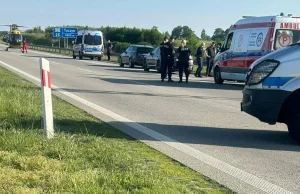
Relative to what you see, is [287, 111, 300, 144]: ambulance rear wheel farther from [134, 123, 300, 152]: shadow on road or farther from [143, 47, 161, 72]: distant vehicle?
[143, 47, 161, 72]: distant vehicle

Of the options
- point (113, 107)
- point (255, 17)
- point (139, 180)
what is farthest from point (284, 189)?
point (255, 17)

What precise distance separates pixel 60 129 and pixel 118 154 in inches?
87.1

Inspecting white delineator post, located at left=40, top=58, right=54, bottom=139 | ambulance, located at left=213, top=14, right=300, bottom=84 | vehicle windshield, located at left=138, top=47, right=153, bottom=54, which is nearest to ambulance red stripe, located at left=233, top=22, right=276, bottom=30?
ambulance, located at left=213, top=14, right=300, bottom=84

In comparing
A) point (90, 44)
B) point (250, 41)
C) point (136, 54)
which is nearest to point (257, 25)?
point (250, 41)

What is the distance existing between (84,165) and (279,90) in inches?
142

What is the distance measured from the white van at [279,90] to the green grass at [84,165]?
6.66ft

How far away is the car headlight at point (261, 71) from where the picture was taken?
8461mm

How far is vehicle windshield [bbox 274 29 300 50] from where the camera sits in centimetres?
1898

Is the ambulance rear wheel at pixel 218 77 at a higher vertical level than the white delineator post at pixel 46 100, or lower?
lower

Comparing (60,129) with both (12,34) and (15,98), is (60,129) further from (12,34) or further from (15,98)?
(12,34)

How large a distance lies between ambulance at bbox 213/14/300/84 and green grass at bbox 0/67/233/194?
37.4 ft

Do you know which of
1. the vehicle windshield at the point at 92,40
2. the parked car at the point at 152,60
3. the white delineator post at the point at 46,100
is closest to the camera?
the white delineator post at the point at 46,100

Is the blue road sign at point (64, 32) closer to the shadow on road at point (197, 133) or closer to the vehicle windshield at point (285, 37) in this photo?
the vehicle windshield at point (285, 37)

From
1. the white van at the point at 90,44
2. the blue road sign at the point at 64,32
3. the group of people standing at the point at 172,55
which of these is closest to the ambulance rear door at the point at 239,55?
the group of people standing at the point at 172,55
